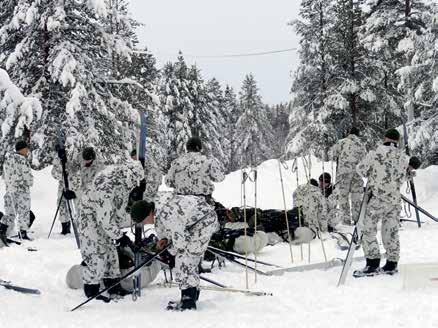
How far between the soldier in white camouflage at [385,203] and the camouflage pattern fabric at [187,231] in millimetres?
2281

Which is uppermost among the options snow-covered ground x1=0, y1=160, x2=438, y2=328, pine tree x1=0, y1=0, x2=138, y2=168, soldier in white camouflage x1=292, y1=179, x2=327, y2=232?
pine tree x1=0, y1=0, x2=138, y2=168

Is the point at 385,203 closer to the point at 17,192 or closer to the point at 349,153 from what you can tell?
the point at 349,153

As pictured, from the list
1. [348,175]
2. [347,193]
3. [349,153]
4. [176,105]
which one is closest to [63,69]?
[349,153]

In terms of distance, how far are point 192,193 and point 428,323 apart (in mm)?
2831

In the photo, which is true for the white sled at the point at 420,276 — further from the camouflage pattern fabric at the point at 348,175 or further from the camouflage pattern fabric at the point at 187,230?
the camouflage pattern fabric at the point at 348,175

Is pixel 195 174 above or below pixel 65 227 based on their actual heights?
above

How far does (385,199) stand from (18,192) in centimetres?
631

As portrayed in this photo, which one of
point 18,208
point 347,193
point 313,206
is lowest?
point 313,206

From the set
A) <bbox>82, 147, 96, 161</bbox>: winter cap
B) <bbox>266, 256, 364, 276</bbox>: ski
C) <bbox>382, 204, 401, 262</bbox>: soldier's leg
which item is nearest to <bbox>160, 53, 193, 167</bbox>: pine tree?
<bbox>82, 147, 96, 161</bbox>: winter cap

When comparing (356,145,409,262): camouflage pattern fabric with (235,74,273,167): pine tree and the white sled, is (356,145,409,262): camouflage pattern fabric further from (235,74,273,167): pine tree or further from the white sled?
(235,74,273,167): pine tree

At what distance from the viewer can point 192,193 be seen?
5.93m

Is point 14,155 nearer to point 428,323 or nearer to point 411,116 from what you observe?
point 428,323

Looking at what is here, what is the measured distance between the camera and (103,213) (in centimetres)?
541

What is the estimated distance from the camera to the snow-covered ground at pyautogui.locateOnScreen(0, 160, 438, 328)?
15.1 feet
